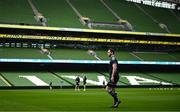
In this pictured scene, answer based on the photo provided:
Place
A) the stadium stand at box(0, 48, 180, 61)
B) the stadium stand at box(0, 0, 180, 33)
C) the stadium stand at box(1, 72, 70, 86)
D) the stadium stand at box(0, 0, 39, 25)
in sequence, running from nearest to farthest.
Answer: the stadium stand at box(1, 72, 70, 86), the stadium stand at box(0, 48, 180, 61), the stadium stand at box(0, 0, 39, 25), the stadium stand at box(0, 0, 180, 33)

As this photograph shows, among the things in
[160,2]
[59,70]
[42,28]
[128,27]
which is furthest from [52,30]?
[160,2]

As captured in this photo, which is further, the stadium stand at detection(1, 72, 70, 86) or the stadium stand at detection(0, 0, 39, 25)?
the stadium stand at detection(0, 0, 39, 25)

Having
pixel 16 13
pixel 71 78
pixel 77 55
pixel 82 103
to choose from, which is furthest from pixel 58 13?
pixel 82 103

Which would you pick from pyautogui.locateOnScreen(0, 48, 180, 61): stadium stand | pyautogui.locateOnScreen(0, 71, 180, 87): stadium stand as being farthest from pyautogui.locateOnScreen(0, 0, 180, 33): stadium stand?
pyautogui.locateOnScreen(0, 71, 180, 87): stadium stand

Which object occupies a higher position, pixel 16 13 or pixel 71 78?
pixel 16 13

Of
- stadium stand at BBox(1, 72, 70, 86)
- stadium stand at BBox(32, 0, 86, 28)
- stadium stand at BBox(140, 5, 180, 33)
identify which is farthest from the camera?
stadium stand at BBox(140, 5, 180, 33)

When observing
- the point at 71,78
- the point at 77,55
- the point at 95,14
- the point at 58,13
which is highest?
the point at 58,13

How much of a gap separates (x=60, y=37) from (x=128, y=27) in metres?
12.5

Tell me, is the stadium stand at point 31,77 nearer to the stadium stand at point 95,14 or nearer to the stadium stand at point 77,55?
the stadium stand at point 77,55

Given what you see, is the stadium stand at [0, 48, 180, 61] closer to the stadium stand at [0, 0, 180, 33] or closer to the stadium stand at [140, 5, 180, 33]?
the stadium stand at [0, 0, 180, 33]

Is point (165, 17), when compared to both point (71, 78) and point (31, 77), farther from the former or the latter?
point (31, 77)

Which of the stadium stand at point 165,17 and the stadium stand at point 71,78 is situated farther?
the stadium stand at point 165,17

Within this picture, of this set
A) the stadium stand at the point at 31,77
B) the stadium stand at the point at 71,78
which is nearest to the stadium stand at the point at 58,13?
the stadium stand at the point at 71,78

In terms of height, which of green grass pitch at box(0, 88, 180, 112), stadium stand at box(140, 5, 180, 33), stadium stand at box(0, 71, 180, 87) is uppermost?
stadium stand at box(140, 5, 180, 33)
